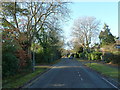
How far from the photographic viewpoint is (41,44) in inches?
1890

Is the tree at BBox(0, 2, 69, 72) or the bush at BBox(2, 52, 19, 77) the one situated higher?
the tree at BBox(0, 2, 69, 72)

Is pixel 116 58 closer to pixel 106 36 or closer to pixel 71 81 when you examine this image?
pixel 71 81

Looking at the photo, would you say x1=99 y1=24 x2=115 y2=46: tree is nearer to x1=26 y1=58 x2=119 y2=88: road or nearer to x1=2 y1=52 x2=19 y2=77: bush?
x1=26 y1=58 x2=119 y2=88: road

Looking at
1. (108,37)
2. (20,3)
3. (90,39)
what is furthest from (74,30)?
(20,3)

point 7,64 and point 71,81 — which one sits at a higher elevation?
point 7,64

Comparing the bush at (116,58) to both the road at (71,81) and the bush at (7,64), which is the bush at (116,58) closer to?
the road at (71,81)

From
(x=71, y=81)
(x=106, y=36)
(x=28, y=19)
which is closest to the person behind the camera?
(x=71, y=81)

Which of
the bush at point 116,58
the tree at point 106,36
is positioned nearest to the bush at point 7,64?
the bush at point 116,58

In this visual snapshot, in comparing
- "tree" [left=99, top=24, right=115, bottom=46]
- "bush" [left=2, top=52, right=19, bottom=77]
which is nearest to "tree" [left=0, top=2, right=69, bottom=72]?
"bush" [left=2, top=52, right=19, bottom=77]

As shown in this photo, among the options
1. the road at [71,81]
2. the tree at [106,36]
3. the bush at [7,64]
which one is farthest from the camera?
the tree at [106,36]

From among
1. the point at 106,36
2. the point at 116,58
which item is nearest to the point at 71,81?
the point at 116,58

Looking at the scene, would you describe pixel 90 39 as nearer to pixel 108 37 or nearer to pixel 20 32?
pixel 108 37

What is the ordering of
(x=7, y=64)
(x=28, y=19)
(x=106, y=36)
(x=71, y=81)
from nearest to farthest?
(x=71, y=81) → (x=7, y=64) → (x=28, y=19) → (x=106, y=36)

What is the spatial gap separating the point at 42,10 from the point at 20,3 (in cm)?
413
